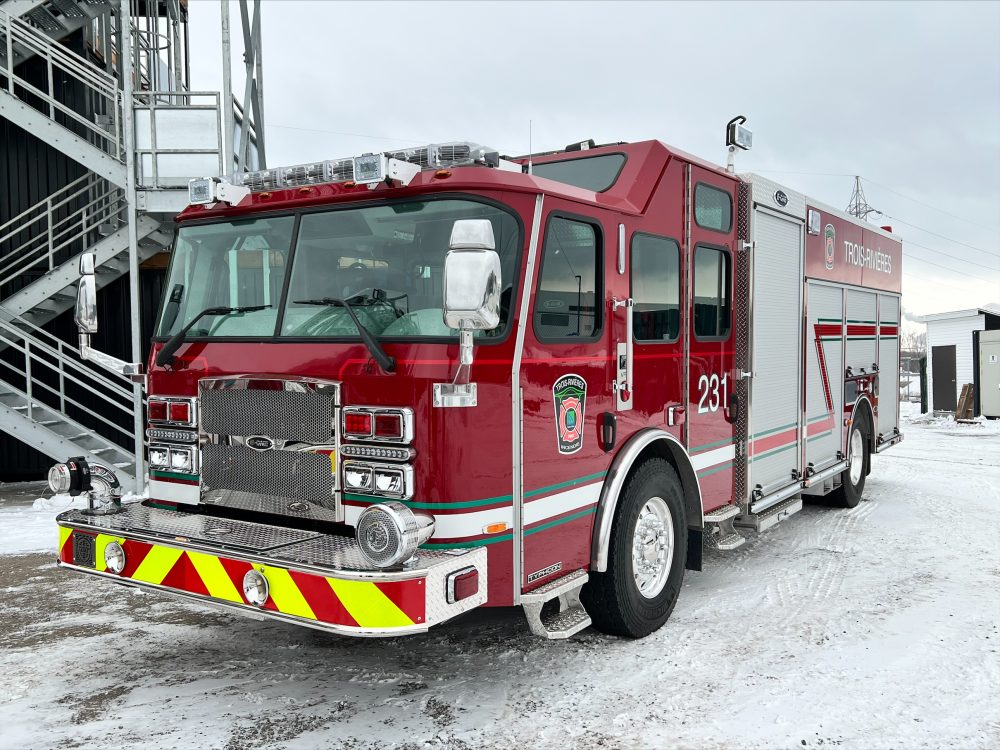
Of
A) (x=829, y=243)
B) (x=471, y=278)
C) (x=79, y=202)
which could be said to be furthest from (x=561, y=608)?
(x=79, y=202)

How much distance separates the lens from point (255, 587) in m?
3.44

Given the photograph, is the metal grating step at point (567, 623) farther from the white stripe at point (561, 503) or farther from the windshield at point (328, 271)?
the windshield at point (328, 271)

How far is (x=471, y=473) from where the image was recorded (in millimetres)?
3520

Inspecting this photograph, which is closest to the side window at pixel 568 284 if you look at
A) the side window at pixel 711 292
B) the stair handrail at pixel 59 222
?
the side window at pixel 711 292

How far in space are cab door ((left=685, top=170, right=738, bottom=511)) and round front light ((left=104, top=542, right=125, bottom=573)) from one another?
311 cm

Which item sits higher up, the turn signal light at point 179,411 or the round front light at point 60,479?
the turn signal light at point 179,411

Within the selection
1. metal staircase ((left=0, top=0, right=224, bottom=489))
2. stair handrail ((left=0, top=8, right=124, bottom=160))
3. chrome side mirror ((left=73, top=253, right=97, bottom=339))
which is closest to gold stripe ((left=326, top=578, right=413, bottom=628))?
chrome side mirror ((left=73, top=253, right=97, bottom=339))

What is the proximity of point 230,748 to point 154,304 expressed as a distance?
9271mm

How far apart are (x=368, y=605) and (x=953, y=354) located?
23.8m

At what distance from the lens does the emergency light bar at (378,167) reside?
3623 millimetres

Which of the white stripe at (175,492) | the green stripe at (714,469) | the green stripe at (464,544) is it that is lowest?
the green stripe at (464,544)

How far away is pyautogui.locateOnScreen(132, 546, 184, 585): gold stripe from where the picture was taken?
3719mm

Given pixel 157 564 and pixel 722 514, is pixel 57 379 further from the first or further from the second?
pixel 722 514

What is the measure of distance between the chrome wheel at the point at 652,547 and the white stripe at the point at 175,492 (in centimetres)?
227
